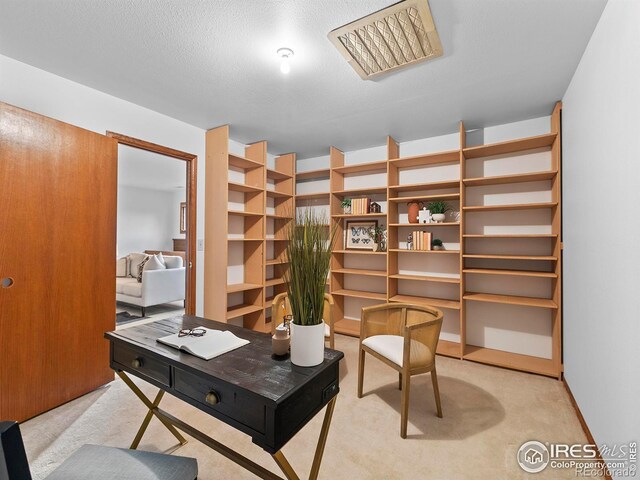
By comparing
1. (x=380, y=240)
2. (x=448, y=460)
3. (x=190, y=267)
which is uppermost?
(x=380, y=240)

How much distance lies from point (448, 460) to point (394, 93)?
105 inches

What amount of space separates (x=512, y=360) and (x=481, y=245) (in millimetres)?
Answer: 1196

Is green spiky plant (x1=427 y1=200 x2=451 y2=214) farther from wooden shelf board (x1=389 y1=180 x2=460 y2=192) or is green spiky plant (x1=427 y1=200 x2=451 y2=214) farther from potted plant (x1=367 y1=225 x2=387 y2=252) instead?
potted plant (x1=367 y1=225 x2=387 y2=252)

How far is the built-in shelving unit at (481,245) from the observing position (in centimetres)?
285

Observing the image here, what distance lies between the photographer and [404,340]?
191 cm

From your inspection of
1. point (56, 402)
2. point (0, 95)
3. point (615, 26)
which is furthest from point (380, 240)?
point (0, 95)

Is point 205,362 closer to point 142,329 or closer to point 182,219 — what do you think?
point 142,329

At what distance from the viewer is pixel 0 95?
6.69 feet

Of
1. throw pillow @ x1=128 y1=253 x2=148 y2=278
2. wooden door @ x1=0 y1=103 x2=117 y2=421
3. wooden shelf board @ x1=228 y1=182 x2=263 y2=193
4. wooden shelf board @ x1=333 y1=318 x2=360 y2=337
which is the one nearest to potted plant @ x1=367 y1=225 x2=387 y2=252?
wooden shelf board @ x1=333 y1=318 x2=360 y2=337

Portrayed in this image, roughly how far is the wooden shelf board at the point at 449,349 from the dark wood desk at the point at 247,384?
7.37 ft

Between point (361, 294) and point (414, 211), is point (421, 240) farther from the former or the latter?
point (361, 294)

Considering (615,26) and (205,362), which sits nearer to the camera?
(205,362)

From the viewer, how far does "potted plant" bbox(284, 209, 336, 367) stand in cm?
119

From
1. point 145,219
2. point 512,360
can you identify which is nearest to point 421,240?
point 512,360
